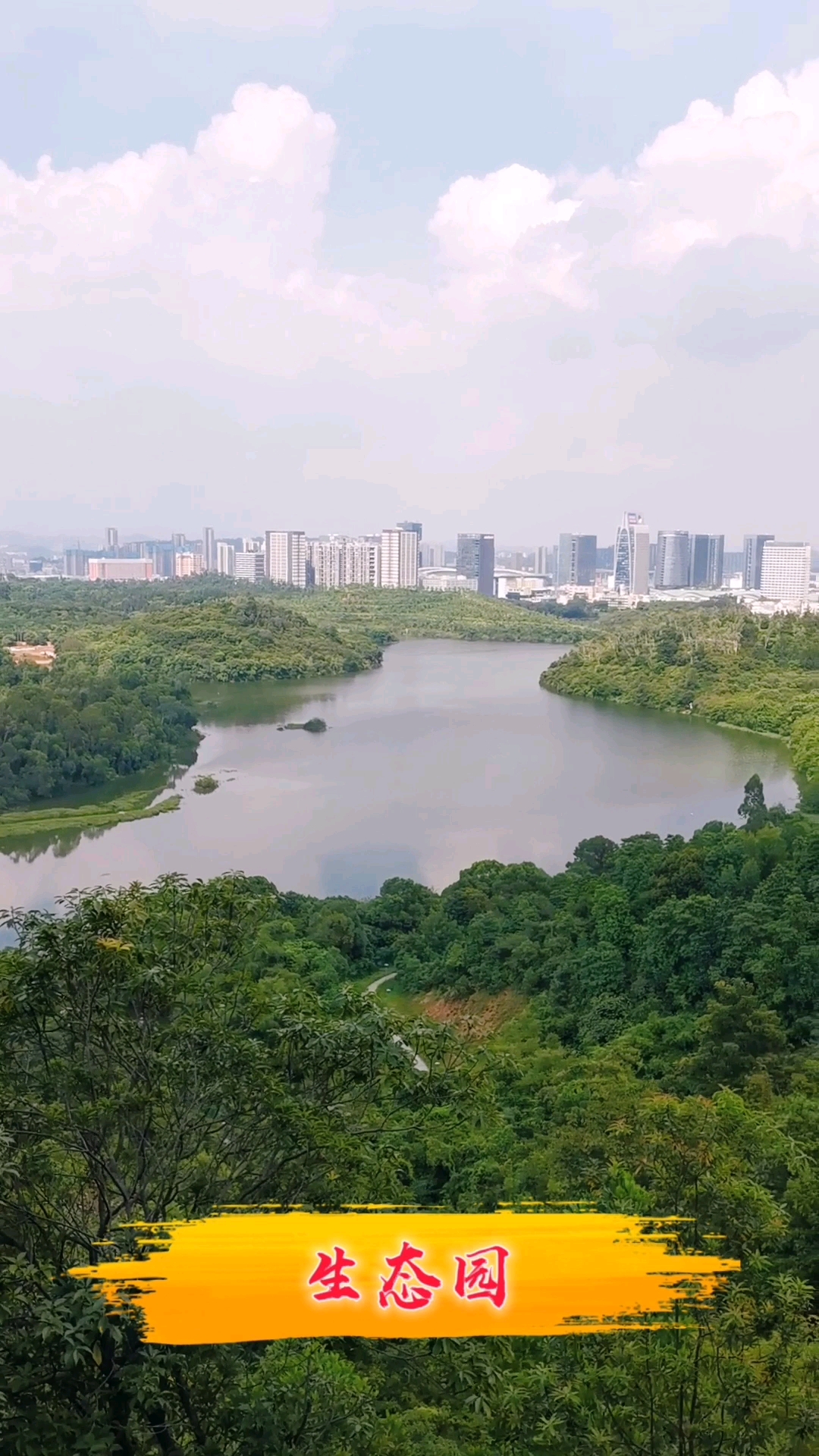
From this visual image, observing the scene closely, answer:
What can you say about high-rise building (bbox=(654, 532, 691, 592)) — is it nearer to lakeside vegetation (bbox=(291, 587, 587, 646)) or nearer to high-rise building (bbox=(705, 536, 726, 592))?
high-rise building (bbox=(705, 536, 726, 592))

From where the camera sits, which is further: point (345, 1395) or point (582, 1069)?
point (582, 1069)

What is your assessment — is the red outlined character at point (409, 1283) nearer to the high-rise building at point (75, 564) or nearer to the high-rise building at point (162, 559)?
the high-rise building at point (162, 559)

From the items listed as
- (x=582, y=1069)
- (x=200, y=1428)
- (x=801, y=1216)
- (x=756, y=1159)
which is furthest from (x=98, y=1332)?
(x=582, y=1069)

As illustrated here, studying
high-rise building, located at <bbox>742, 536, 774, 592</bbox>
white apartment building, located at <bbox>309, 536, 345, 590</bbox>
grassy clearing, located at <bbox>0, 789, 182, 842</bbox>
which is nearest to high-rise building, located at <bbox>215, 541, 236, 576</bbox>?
white apartment building, located at <bbox>309, 536, 345, 590</bbox>

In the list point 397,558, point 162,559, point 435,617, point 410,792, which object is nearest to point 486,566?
point 397,558

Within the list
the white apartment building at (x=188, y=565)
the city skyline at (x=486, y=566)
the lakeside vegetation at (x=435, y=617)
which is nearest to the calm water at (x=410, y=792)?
the lakeside vegetation at (x=435, y=617)

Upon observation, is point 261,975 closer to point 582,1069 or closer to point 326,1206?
point 582,1069

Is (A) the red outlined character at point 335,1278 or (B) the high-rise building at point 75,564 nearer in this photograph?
(A) the red outlined character at point 335,1278
